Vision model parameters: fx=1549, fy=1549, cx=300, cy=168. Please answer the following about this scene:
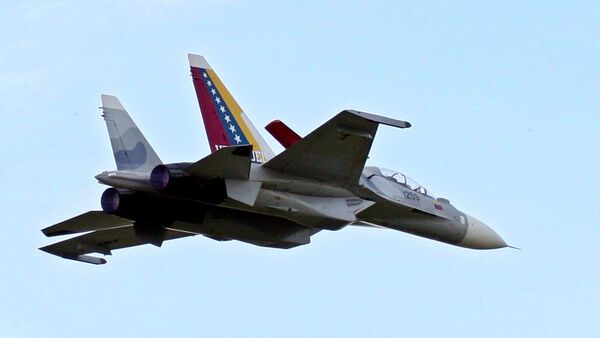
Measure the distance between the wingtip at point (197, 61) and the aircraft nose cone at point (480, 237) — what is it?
24.8 ft

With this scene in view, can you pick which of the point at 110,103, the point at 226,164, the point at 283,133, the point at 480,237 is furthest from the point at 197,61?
the point at 480,237

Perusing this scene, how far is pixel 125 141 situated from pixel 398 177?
6.72 m

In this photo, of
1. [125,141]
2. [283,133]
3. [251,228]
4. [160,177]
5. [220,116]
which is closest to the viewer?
[160,177]

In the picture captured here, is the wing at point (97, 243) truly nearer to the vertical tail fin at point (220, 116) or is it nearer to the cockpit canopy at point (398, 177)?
the vertical tail fin at point (220, 116)

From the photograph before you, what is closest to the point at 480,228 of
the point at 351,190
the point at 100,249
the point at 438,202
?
the point at 438,202

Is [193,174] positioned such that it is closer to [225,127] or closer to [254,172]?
[254,172]

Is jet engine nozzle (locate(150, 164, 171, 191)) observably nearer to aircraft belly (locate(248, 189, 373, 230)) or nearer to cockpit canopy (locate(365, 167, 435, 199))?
aircraft belly (locate(248, 189, 373, 230))

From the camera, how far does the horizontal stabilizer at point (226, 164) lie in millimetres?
31828

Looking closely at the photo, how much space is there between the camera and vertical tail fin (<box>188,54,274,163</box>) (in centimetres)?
3756

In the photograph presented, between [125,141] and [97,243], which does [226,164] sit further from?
[97,243]

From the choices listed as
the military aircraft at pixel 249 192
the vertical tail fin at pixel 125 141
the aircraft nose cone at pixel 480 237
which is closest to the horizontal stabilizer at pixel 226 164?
the military aircraft at pixel 249 192

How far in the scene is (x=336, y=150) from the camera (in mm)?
33438

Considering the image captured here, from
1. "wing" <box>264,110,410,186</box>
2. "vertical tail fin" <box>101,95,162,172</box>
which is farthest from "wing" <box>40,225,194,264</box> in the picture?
"wing" <box>264,110,410,186</box>

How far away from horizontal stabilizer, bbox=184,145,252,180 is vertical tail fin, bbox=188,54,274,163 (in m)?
4.57
